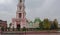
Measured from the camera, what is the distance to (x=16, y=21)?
119 ft

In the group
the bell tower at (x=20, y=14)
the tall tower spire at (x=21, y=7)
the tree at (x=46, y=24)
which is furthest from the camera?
the tall tower spire at (x=21, y=7)

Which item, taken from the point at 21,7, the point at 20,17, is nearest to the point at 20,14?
the point at 20,17

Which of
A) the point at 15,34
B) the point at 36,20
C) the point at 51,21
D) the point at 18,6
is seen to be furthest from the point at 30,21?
the point at 15,34

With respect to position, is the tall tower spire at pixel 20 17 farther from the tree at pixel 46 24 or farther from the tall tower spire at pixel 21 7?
the tree at pixel 46 24

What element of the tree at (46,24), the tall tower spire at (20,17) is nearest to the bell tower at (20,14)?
the tall tower spire at (20,17)

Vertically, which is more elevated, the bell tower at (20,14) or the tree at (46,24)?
the bell tower at (20,14)

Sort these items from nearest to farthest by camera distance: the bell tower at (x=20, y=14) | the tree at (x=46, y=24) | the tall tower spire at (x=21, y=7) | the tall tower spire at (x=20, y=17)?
the tree at (x=46, y=24)
the tall tower spire at (x=20, y=17)
the bell tower at (x=20, y=14)
the tall tower spire at (x=21, y=7)

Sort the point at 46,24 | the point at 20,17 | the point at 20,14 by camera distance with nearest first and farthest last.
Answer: the point at 46,24 < the point at 20,17 < the point at 20,14

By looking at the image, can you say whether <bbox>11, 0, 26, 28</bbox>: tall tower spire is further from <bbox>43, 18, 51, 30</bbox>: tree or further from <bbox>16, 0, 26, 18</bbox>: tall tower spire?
<bbox>43, 18, 51, 30</bbox>: tree

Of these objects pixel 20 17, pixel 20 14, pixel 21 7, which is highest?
pixel 21 7

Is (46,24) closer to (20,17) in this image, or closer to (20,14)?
(20,17)

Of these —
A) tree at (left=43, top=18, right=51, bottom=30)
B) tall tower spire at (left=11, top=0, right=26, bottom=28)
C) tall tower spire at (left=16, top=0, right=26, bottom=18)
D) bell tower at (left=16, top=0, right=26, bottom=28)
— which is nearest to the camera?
tree at (left=43, top=18, right=51, bottom=30)

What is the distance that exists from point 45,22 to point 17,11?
10048 mm

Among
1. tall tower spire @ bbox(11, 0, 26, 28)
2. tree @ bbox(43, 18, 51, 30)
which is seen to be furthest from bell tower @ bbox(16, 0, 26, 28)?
tree @ bbox(43, 18, 51, 30)
